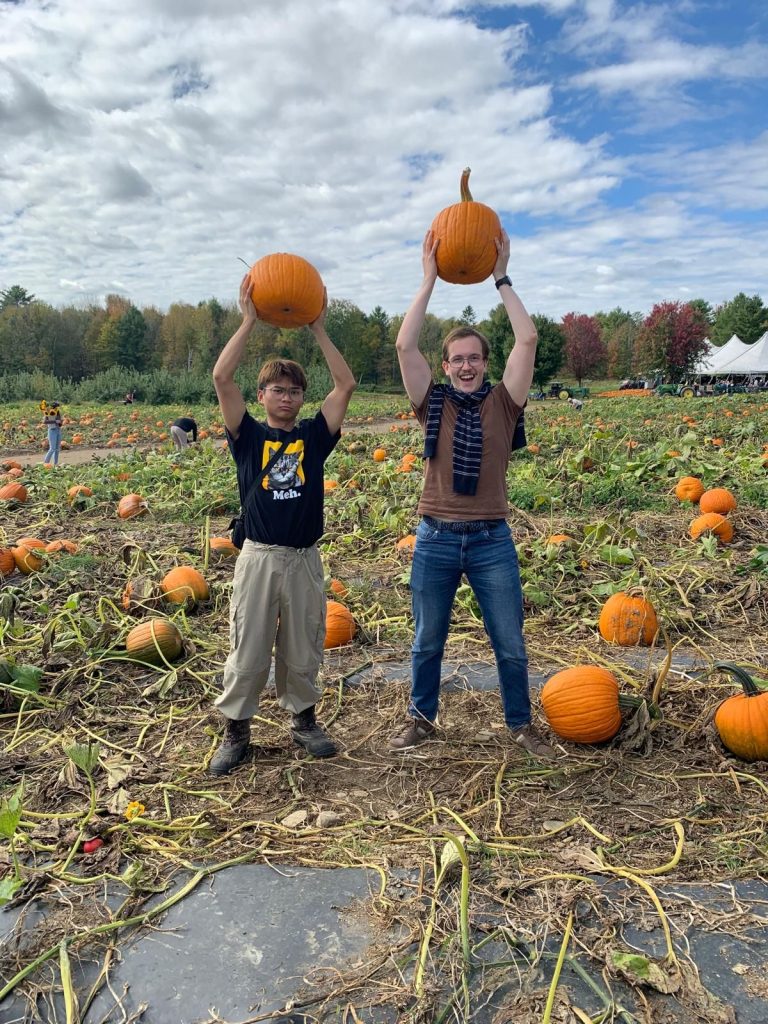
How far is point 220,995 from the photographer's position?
6.82ft

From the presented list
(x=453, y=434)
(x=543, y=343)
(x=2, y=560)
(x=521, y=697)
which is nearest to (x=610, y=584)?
(x=521, y=697)

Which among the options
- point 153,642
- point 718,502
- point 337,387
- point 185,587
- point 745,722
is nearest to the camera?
point 745,722

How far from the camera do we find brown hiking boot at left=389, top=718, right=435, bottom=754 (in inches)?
141

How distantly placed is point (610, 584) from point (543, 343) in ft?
191

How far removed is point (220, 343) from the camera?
63.1 metres

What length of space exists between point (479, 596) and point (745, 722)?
133cm

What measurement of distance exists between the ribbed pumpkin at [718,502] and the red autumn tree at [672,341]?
54444 millimetres

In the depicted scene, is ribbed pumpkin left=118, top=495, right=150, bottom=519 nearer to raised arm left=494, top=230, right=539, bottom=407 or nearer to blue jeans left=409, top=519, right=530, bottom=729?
blue jeans left=409, top=519, right=530, bottom=729

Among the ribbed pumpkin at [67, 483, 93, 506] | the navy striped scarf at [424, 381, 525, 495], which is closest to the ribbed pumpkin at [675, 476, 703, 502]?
the navy striped scarf at [424, 381, 525, 495]

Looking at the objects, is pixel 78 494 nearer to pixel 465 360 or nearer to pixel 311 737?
pixel 311 737

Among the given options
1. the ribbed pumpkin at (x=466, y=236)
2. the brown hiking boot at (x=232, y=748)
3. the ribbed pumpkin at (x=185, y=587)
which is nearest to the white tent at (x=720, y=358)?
the ribbed pumpkin at (x=185, y=587)

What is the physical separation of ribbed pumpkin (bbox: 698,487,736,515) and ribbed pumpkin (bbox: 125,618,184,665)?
532 cm

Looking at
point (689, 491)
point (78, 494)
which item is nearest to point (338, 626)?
point (689, 491)

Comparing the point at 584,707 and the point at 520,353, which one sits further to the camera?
the point at 584,707
